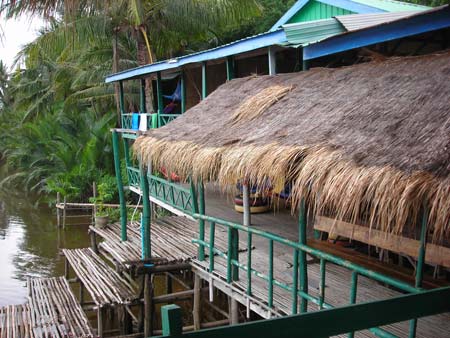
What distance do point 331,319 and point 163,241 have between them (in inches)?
314

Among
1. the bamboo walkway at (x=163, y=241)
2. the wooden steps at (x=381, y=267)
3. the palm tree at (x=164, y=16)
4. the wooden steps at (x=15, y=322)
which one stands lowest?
the wooden steps at (x=15, y=322)

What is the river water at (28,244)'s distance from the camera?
14358mm

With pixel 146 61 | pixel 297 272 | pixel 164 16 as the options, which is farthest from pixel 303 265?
pixel 146 61

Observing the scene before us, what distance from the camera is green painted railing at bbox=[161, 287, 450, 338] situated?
1.57 m

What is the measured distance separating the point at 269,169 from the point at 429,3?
52.3 ft

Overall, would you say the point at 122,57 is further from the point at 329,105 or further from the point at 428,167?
the point at 428,167

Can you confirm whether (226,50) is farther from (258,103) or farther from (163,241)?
(163,241)

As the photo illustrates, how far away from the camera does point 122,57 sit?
68.4 feet

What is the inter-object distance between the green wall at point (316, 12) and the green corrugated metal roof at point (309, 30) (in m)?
4.09

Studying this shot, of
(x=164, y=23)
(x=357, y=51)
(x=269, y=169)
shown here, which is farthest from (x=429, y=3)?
(x=269, y=169)

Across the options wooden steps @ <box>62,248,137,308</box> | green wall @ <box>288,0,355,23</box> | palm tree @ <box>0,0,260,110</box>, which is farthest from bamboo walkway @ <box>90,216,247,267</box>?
green wall @ <box>288,0,355,23</box>

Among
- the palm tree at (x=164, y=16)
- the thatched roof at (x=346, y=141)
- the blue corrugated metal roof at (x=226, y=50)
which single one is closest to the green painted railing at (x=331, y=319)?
the thatched roof at (x=346, y=141)

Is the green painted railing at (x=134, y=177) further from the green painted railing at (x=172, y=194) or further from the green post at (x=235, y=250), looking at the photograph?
the green post at (x=235, y=250)

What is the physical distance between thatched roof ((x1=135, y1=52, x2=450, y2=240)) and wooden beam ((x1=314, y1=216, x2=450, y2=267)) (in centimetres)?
16
